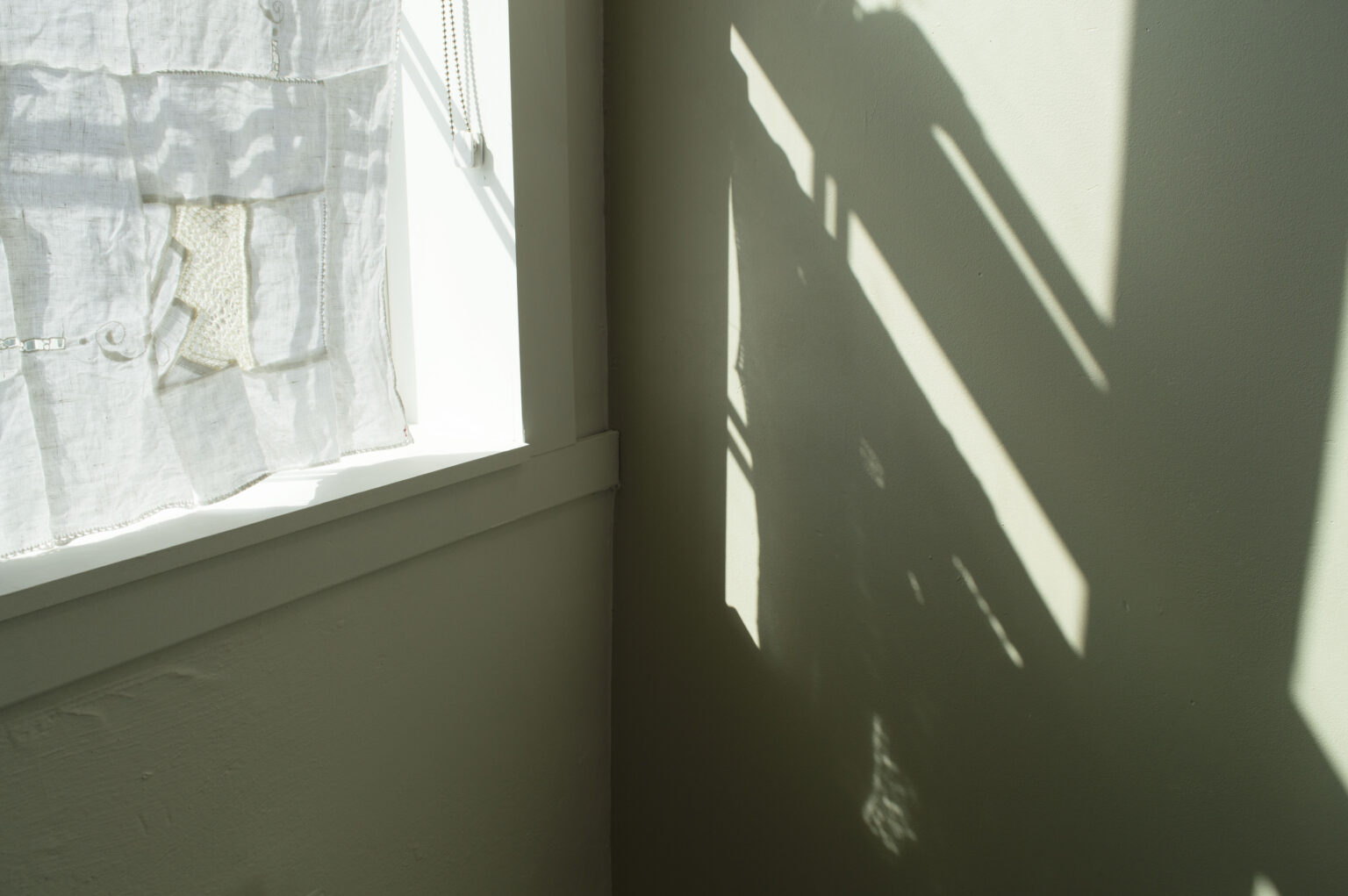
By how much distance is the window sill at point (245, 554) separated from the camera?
1026 millimetres

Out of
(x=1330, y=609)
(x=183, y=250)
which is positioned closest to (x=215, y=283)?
(x=183, y=250)

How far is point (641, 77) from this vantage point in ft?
5.33

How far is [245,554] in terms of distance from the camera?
1195 mm

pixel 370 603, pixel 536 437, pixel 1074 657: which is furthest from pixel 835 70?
pixel 370 603

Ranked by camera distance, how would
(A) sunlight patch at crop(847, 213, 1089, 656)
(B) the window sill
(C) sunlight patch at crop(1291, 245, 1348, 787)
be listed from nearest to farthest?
(B) the window sill → (C) sunlight patch at crop(1291, 245, 1348, 787) → (A) sunlight patch at crop(847, 213, 1089, 656)

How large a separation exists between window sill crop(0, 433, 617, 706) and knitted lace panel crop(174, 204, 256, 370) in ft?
0.61

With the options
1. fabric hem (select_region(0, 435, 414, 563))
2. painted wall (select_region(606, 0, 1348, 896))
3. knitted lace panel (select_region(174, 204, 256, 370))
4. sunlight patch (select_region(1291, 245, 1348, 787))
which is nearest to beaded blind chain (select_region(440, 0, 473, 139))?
painted wall (select_region(606, 0, 1348, 896))

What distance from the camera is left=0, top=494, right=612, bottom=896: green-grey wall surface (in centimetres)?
110

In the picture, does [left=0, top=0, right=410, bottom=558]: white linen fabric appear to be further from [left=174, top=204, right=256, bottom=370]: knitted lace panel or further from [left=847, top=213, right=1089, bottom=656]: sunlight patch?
[left=847, top=213, right=1089, bottom=656]: sunlight patch

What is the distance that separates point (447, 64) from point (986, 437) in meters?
0.92

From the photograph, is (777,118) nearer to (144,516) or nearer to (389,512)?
(389,512)

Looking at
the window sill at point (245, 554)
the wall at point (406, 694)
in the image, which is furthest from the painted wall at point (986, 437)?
the window sill at point (245, 554)

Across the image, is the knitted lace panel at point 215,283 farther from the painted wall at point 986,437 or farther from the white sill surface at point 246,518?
the painted wall at point 986,437

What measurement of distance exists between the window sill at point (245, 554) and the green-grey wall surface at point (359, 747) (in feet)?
0.09
